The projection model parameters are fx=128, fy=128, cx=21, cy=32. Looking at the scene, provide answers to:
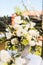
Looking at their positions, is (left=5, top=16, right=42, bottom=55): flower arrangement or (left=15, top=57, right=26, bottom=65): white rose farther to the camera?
(left=5, top=16, right=42, bottom=55): flower arrangement

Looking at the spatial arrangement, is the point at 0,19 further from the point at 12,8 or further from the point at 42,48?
the point at 42,48

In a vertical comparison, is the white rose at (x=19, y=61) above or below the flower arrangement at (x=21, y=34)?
below

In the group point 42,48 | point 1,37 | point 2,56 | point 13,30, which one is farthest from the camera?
point 42,48

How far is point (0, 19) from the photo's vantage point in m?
1.44

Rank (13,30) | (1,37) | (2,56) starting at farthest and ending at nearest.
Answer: (1,37), (13,30), (2,56)

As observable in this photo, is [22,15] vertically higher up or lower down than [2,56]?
higher up

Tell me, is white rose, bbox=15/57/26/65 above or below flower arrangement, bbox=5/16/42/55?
below

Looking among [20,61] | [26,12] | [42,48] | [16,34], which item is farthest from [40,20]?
[20,61]

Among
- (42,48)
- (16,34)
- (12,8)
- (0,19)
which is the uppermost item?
(12,8)

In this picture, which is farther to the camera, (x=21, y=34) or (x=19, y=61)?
(x=21, y=34)

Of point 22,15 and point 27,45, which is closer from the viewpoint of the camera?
point 27,45

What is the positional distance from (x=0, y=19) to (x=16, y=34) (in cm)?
39

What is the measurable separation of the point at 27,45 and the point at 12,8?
1.68 feet

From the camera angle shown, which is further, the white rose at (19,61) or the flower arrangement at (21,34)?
the flower arrangement at (21,34)
